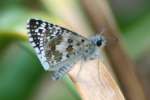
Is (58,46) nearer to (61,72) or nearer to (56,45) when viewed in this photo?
(56,45)

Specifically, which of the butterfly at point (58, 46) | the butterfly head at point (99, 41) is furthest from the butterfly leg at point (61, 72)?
the butterfly head at point (99, 41)

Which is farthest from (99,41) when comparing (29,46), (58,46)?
(29,46)

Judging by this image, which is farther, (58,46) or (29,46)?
(58,46)

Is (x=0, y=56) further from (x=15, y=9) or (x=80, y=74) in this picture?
(x=80, y=74)

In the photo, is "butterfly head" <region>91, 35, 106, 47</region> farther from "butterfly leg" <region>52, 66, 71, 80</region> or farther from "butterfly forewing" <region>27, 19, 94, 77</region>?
"butterfly leg" <region>52, 66, 71, 80</region>

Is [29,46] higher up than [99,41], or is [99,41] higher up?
[29,46]

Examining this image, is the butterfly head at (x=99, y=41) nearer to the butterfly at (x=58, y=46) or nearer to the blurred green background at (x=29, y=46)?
the butterfly at (x=58, y=46)

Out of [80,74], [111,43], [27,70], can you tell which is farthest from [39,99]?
[80,74]
